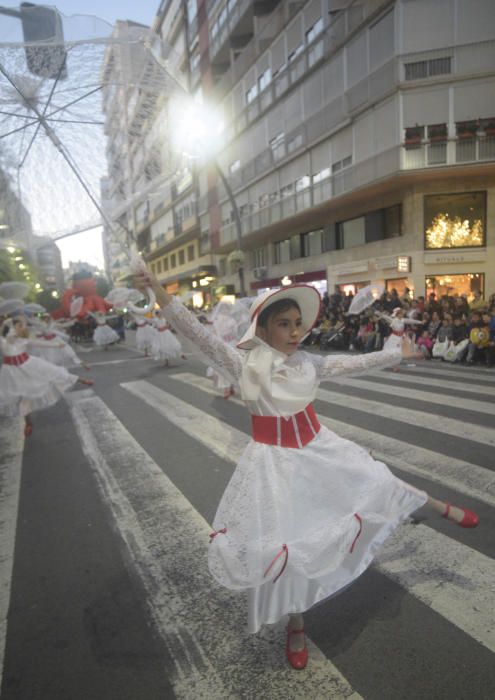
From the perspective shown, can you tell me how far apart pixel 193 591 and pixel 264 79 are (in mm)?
29928

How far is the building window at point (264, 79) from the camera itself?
25.8 m

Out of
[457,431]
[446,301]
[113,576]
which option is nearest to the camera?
[113,576]

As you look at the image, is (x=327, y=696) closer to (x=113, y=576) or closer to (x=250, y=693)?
(x=250, y=693)

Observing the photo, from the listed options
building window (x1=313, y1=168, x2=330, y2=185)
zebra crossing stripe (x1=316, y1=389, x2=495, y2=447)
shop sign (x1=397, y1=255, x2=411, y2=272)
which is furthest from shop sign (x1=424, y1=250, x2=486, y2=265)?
zebra crossing stripe (x1=316, y1=389, x2=495, y2=447)

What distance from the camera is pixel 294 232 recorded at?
26.8 meters

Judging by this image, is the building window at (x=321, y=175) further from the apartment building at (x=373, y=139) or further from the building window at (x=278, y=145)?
the building window at (x=278, y=145)

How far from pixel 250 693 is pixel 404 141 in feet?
63.8

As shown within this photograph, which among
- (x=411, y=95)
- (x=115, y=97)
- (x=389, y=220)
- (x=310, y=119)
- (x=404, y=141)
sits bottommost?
(x=115, y=97)

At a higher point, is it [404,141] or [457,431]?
[404,141]

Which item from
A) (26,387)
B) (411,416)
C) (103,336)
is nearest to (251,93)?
(103,336)

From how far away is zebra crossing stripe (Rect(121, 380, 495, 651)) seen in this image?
2.32m

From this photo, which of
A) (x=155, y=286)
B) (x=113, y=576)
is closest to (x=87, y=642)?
(x=113, y=576)

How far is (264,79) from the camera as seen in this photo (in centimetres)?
2645

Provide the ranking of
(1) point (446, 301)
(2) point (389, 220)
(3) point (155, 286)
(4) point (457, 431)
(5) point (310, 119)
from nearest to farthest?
(3) point (155, 286), (4) point (457, 431), (1) point (446, 301), (2) point (389, 220), (5) point (310, 119)
